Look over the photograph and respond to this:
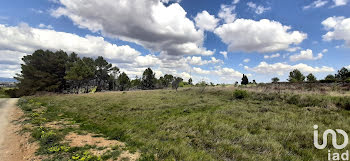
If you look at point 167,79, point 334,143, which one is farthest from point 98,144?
point 167,79

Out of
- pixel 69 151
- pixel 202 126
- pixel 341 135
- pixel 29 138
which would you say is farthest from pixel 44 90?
pixel 341 135

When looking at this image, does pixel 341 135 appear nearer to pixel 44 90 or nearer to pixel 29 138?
pixel 29 138

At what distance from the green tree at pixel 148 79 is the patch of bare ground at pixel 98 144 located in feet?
252

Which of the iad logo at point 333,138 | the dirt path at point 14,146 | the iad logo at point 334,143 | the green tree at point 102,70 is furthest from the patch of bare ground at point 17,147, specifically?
the green tree at point 102,70

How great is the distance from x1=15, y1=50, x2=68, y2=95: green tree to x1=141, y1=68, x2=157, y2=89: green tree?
45.0 meters

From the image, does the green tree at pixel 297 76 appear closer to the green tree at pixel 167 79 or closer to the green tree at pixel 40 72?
the green tree at pixel 167 79

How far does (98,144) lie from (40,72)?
147ft

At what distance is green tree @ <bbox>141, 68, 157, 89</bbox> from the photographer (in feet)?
272

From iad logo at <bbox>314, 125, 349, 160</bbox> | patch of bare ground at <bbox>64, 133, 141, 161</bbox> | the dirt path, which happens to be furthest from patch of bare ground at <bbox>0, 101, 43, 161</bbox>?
iad logo at <bbox>314, 125, 349, 160</bbox>

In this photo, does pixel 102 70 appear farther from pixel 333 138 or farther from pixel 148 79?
pixel 333 138

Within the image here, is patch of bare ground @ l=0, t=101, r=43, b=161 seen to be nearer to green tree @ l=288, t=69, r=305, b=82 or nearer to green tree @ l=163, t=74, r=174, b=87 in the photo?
green tree @ l=288, t=69, r=305, b=82

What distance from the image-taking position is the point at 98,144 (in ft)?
20.1

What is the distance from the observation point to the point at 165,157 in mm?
5129

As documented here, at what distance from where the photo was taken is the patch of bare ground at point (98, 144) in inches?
201
